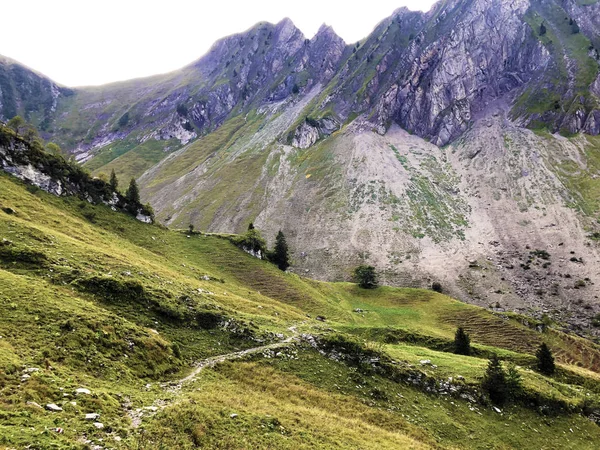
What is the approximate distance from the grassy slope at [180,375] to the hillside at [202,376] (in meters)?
0.10

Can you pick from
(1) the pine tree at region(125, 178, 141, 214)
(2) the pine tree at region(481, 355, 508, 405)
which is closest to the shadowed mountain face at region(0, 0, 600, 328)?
(1) the pine tree at region(125, 178, 141, 214)

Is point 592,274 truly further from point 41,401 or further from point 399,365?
point 41,401

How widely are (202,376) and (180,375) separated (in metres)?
1.46

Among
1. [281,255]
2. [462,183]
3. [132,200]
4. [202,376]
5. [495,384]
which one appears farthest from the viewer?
[462,183]

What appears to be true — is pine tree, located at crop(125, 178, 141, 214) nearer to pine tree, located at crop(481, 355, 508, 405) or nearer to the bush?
the bush

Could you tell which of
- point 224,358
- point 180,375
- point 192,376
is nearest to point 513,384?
point 224,358

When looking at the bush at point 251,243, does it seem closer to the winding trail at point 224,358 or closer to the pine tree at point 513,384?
the winding trail at point 224,358

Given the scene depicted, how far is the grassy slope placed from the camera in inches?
614

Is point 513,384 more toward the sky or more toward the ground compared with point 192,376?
more toward the sky

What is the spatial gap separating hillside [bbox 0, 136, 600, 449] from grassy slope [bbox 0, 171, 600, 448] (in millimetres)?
104

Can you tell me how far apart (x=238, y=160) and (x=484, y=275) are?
461ft

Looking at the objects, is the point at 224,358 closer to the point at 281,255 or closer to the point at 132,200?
the point at 132,200

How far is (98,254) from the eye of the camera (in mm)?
38719

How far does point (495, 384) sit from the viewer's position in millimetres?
30938
